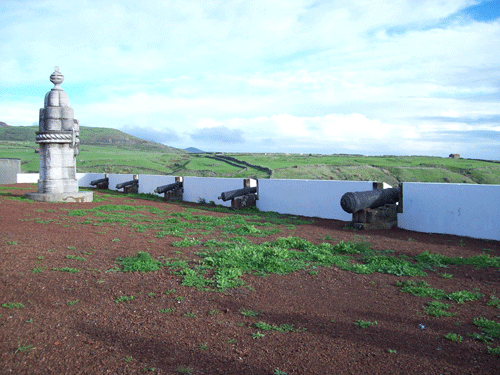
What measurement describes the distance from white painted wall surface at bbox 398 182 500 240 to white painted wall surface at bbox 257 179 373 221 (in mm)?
1477

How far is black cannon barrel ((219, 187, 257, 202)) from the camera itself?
50.5 ft

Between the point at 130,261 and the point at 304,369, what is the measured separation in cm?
399

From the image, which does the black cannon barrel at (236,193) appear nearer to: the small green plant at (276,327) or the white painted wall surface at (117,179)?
the small green plant at (276,327)

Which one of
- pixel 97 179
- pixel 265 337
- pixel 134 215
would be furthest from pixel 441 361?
pixel 97 179

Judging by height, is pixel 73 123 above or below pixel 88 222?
above

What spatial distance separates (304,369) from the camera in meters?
3.21

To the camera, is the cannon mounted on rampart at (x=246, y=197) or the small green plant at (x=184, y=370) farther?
the cannon mounted on rampart at (x=246, y=197)

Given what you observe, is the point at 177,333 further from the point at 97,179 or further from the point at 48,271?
the point at 97,179

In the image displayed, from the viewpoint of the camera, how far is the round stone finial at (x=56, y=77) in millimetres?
16578

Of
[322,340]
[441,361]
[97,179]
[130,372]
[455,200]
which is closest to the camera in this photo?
[130,372]

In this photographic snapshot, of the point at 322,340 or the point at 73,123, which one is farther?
the point at 73,123

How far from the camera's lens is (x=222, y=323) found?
4.12 m

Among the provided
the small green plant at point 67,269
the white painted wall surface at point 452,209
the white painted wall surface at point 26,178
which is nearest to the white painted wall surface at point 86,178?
the white painted wall surface at point 26,178

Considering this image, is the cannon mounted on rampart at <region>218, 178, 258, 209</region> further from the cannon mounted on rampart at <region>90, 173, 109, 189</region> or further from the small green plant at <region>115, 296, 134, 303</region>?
the cannon mounted on rampart at <region>90, 173, 109, 189</region>
